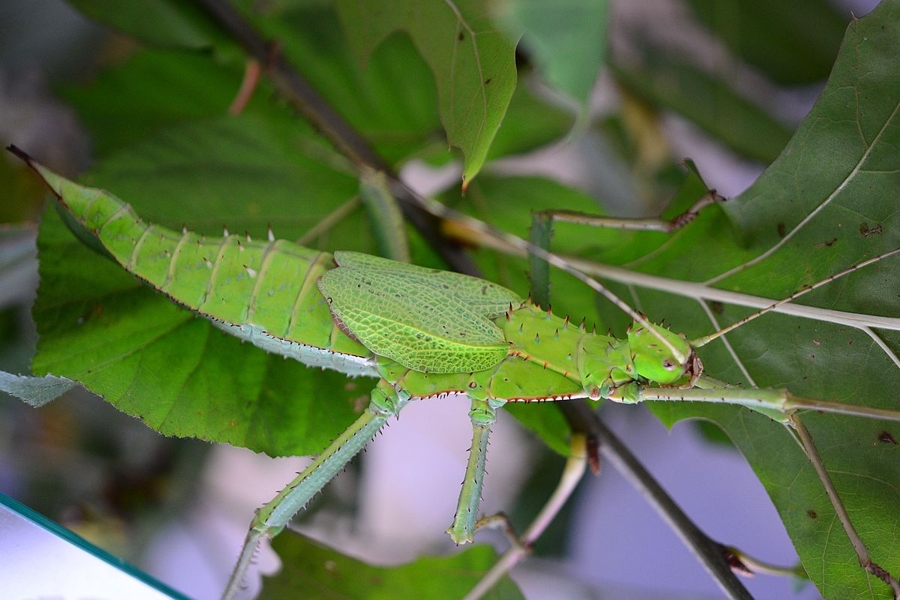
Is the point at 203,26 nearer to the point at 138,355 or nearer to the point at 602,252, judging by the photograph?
the point at 138,355

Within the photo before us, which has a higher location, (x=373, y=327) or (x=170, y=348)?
(x=373, y=327)

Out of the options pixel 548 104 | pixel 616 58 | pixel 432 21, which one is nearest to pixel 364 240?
pixel 432 21

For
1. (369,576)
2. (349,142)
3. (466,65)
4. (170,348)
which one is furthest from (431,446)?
(466,65)

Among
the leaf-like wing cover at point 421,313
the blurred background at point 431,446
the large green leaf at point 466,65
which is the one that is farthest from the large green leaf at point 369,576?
the large green leaf at point 466,65

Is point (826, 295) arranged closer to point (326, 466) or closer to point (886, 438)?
point (886, 438)

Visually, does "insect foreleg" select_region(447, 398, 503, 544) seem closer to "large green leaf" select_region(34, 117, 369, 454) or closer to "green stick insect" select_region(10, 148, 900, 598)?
"green stick insect" select_region(10, 148, 900, 598)

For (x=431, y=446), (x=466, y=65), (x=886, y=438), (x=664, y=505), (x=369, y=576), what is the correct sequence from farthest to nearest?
(x=431, y=446) < (x=369, y=576) < (x=664, y=505) < (x=886, y=438) < (x=466, y=65)

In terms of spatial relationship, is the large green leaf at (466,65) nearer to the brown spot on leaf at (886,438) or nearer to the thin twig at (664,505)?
the thin twig at (664,505)
